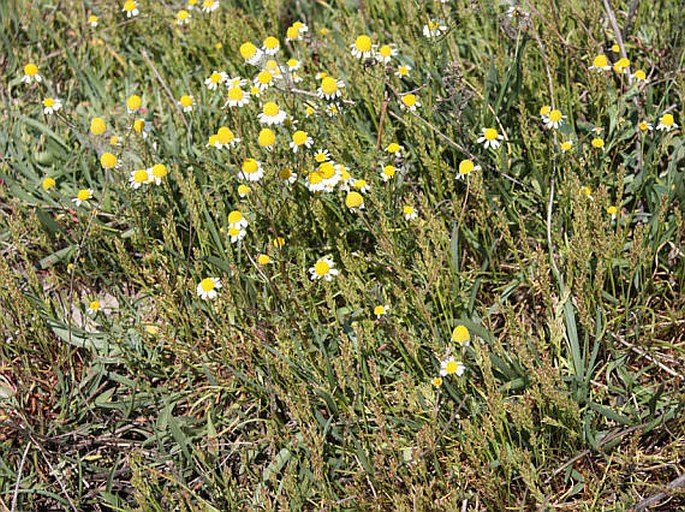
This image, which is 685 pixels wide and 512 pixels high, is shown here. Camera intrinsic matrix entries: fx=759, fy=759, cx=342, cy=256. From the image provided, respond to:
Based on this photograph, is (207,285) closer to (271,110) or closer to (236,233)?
(236,233)

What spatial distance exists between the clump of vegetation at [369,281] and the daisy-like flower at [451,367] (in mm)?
88

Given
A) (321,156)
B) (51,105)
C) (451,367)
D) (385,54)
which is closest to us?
(451,367)

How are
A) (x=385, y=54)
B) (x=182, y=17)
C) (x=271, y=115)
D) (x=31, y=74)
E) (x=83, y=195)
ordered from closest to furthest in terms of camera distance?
(x=271, y=115), (x=83, y=195), (x=385, y=54), (x=31, y=74), (x=182, y=17)

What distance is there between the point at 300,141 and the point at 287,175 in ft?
0.47

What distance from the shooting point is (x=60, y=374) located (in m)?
2.71

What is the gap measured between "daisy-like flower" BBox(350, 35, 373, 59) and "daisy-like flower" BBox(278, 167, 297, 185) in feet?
2.17

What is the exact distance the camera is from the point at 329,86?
9.68 feet

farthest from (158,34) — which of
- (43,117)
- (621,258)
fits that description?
(621,258)

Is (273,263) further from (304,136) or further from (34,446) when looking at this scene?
(34,446)

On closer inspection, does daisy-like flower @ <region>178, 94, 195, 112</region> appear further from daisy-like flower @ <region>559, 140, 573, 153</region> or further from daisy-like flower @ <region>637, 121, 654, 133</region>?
daisy-like flower @ <region>637, 121, 654, 133</region>

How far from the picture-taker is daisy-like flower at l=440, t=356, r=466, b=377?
2279 mm

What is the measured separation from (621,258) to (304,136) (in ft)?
3.97

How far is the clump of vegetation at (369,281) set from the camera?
229cm

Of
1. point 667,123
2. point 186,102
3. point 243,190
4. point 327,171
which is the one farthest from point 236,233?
point 667,123
